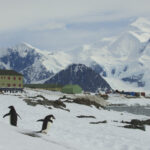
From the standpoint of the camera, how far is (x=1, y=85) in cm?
17212

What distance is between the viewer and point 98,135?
90.2 feet

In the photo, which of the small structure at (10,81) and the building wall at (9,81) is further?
the building wall at (9,81)

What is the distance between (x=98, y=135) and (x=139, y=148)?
5.26 m

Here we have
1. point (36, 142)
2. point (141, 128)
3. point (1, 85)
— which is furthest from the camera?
point (1, 85)

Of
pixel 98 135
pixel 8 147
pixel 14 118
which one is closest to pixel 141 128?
pixel 98 135

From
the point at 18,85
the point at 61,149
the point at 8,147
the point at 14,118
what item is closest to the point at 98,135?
the point at 14,118

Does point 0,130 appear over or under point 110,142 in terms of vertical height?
over

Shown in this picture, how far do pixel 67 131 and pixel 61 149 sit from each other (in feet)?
47.2

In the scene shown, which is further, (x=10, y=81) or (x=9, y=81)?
(x=9, y=81)

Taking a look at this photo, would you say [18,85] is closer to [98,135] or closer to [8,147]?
[98,135]

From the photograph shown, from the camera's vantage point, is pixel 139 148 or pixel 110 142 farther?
pixel 110 142

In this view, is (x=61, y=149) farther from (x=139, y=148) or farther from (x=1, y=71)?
(x=1, y=71)

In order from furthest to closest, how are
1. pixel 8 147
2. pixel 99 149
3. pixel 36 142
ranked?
pixel 99 149, pixel 36 142, pixel 8 147

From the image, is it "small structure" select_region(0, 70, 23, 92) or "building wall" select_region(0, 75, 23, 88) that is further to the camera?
"building wall" select_region(0, 75, 23, 88)
